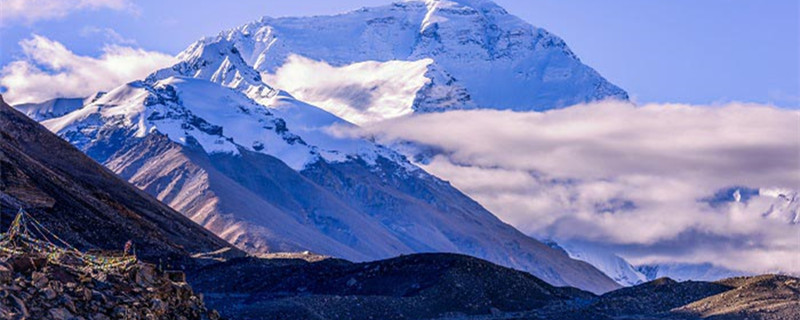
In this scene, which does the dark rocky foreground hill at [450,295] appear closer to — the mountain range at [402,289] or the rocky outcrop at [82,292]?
the mountain range at [402,289]

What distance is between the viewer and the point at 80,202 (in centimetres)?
10406

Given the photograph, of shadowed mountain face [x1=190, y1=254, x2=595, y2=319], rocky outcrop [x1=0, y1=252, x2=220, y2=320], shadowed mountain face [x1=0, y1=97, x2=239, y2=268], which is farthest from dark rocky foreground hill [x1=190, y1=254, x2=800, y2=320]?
rocky outcrop [x1=0, y1=252, x2=220, y2=320]

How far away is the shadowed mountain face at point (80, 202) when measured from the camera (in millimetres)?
89625

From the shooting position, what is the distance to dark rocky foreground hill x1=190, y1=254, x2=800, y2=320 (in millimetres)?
62906

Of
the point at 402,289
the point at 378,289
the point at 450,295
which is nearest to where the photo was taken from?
the point at 450,295

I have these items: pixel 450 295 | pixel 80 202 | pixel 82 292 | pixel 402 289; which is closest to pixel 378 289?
pixel 402 289

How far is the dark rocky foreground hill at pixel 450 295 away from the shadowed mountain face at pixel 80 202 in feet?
36.4

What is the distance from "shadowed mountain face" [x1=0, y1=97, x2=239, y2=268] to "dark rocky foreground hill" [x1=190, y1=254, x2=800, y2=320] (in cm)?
1110

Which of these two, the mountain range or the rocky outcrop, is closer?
the rocky outcrop

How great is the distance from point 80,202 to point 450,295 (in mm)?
43374

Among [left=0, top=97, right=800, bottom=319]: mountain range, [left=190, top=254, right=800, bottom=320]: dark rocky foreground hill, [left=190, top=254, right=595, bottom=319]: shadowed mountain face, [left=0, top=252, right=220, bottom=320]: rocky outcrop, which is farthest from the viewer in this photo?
[left=0, top=97, right=800, bottom=319]: mountain range

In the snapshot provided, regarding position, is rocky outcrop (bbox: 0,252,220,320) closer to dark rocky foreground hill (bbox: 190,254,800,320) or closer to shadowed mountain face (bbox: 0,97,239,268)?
dark rocky foreground hill (bbox: 190,254,800,320)

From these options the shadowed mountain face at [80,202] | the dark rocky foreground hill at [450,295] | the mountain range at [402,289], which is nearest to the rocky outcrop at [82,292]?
the mountain range at [402,289]

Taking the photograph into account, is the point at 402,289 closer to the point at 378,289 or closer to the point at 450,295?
the point at 378,289
